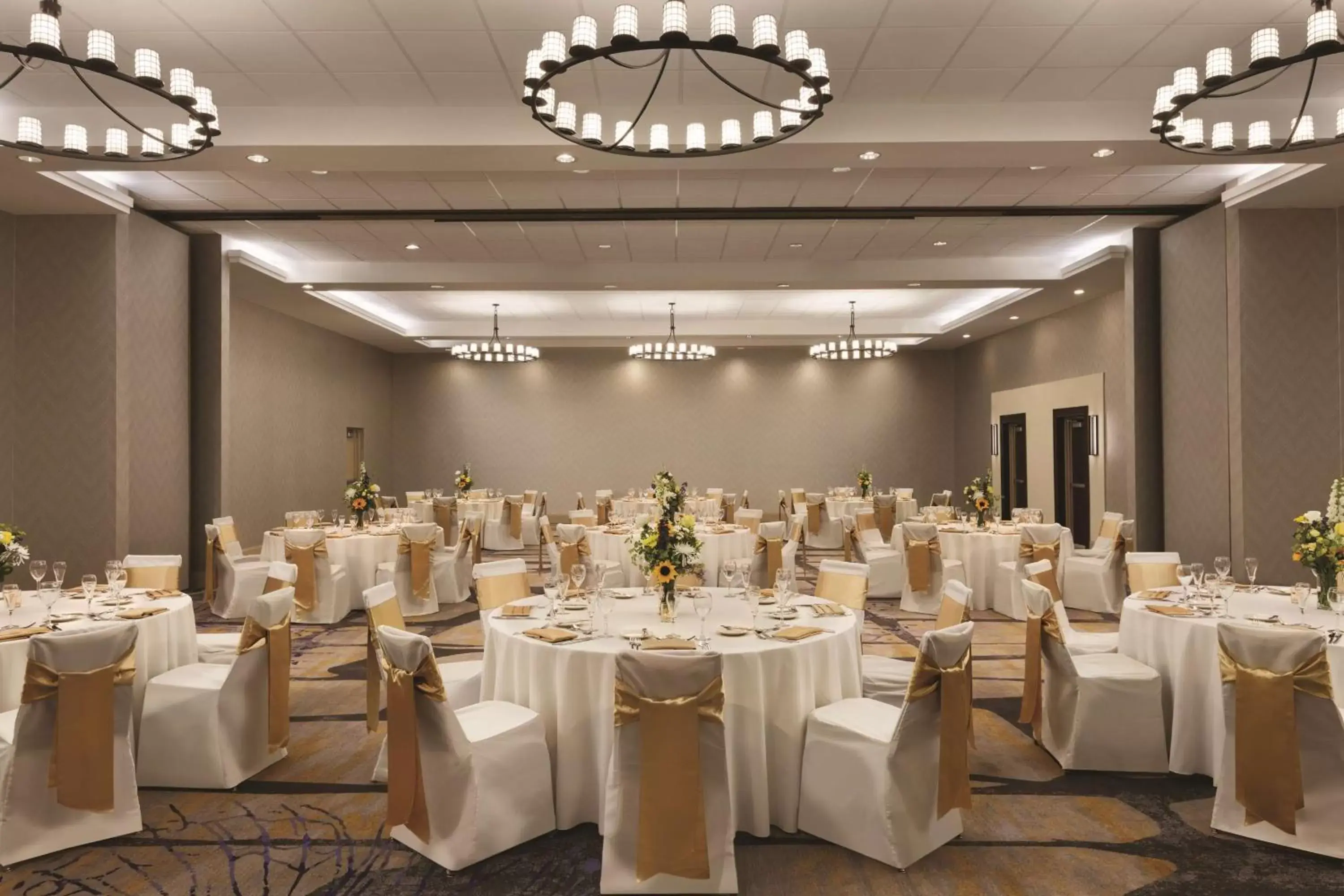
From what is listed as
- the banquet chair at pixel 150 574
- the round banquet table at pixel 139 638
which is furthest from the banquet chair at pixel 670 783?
the banquet chair at pixel 150 574

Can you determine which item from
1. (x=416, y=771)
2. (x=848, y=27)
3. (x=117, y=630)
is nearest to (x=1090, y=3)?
(x=848, y=27)

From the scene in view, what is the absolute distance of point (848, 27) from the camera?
5.11 m

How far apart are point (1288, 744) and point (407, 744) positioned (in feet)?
11.2

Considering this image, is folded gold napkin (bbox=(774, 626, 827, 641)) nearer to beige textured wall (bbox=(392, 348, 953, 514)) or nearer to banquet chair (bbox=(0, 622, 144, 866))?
banquet chair (bbox=(0, 622, 144, 866))

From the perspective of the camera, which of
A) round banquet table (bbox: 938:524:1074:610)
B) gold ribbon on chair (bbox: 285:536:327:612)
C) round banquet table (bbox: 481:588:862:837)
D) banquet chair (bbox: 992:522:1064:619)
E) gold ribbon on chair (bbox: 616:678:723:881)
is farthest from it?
round banquet table (bbox: 938:524:1074:610)

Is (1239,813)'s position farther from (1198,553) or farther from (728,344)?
(728,344)

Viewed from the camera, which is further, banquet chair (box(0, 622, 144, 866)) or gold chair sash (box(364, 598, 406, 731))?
gold chair sash (box(364, 598, 406, 731))

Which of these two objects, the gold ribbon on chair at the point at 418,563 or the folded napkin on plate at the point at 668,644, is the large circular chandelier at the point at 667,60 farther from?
the gold ribbon on chair at the point at 418,563

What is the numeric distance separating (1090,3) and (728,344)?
508 inches

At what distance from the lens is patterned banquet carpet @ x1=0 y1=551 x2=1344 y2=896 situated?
326 centimetres

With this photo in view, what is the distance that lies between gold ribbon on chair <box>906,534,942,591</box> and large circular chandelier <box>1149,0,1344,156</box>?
451cm

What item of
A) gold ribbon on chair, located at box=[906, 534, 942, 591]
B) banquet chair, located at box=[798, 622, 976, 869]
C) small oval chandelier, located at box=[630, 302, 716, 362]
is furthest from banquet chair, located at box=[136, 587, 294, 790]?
small oval chandelier, located at box=[630, 302, 716, 362]

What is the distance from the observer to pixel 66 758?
3.52 m

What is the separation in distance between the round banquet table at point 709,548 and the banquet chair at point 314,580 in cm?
244
